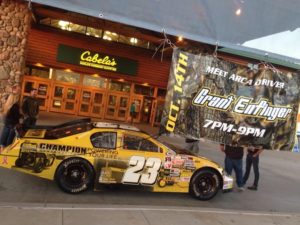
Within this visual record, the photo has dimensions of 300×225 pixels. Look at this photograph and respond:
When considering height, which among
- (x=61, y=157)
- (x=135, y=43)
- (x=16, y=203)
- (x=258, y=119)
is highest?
(x=135, y=43)

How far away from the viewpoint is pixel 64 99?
25.1 meters

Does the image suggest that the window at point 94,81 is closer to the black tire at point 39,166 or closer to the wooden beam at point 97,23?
the wooden beam at point 97,23

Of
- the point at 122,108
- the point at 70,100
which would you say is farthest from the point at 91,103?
the point at 122,108

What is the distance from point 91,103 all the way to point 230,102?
19.9 metres

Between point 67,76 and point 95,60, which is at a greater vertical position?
point 95,60

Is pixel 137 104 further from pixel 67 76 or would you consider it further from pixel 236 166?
pixel 236 166

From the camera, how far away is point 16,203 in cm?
668

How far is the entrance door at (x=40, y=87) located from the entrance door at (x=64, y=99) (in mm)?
437

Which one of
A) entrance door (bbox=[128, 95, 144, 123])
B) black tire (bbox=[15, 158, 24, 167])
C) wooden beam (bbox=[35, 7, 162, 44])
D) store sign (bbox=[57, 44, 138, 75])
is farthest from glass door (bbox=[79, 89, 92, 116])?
black tire (bbox=[15, 158, 24, 167])

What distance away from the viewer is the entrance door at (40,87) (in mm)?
24125

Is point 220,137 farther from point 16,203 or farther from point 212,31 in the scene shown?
point 16,203

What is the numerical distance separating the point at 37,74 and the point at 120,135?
17692 mm

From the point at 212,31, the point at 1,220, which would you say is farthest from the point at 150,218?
the point at 212,31

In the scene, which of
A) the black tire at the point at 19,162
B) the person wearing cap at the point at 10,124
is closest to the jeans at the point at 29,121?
the person wearing cap at the point at 10,124
